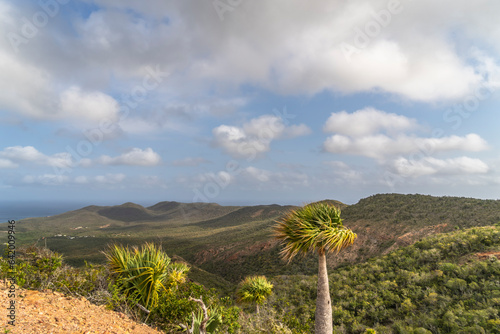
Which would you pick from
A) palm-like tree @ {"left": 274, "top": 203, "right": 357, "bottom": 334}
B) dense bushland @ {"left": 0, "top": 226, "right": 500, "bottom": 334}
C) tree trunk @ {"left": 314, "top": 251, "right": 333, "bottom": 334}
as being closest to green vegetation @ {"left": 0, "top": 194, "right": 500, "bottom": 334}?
dense bushland @ {"left": 0, "top": 226, "right": 500, "bottom": 334}

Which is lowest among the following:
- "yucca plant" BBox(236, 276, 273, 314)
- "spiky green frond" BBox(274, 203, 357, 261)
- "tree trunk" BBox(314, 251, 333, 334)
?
"yucca plant" BBox(236, 276, 273, 314)

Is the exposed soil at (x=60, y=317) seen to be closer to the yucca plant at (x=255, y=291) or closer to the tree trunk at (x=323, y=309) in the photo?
the tree trunk at (x=323, y=309)

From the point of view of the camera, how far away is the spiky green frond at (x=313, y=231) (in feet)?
27.9

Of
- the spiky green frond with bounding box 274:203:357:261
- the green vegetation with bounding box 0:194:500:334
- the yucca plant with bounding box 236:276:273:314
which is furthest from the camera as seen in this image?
the yucca plant with bounding box 236:276:273:314

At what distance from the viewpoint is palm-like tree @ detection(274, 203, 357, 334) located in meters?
8.52

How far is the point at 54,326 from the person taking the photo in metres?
4.46

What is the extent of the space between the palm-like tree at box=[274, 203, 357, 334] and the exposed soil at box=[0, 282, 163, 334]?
5343mm

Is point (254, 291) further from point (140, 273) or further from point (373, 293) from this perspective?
point (140, 273)

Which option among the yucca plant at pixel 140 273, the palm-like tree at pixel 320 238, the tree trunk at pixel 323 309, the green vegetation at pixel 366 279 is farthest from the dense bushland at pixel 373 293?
the palm-like tree at pixel 320 238

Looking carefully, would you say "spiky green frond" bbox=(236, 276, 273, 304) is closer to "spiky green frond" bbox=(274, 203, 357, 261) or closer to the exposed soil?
"spiky green frond" bbox=(274, 203, 357, 261)

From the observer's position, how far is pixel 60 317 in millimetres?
4809

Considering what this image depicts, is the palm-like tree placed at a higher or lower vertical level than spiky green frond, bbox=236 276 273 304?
higher

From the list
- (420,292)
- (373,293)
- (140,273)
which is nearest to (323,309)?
(140,273)

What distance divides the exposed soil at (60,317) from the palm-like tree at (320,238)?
5.34m
